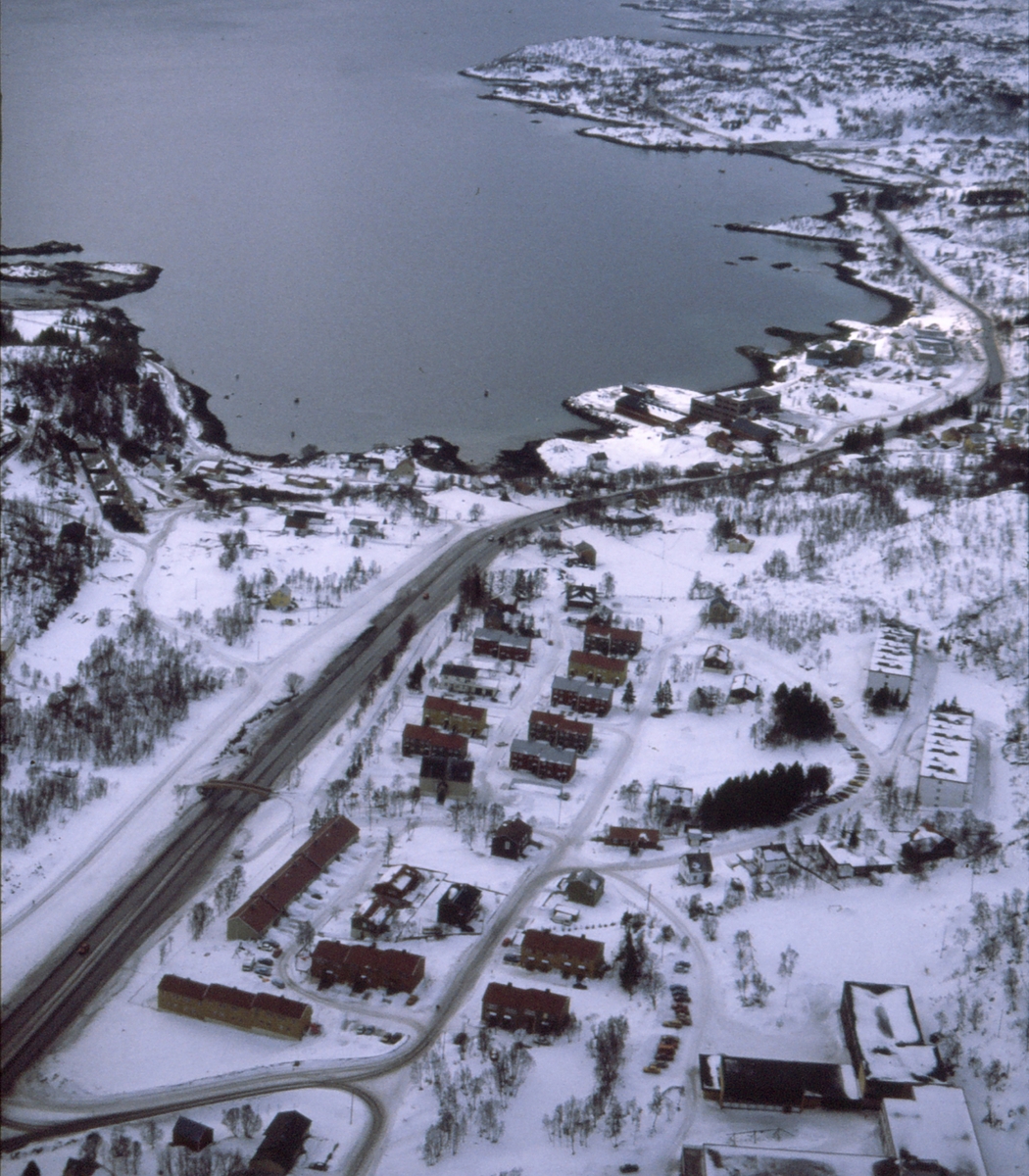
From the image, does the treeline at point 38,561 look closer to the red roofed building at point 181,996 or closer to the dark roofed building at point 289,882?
the dark roofed building at point 289,882

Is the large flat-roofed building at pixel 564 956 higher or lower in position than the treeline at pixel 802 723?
lower

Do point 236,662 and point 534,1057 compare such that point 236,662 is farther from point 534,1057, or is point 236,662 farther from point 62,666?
point 534,1057

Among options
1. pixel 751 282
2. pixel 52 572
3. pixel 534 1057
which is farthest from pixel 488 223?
pixel 534 1057

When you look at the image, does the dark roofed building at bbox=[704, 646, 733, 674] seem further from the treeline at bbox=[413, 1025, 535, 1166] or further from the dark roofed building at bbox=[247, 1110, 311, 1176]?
the dark roofed building at bbox=[247, 1110, 311, 1176]

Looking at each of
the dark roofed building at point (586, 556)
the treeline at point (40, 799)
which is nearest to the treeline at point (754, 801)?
the treeline at point (40, 799)

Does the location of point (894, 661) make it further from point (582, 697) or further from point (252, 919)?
point (252, 919)

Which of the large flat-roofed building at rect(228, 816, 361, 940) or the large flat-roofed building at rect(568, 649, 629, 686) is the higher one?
the large flat-roofed building at rect(568, 649, 629, 686)

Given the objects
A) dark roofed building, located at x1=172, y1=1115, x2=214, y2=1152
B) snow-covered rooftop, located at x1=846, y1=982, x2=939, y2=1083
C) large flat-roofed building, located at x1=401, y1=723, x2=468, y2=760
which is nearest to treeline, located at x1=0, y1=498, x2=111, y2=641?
large flat-roofed building, located at x1=401, y1=723, x2=468, y2=760
